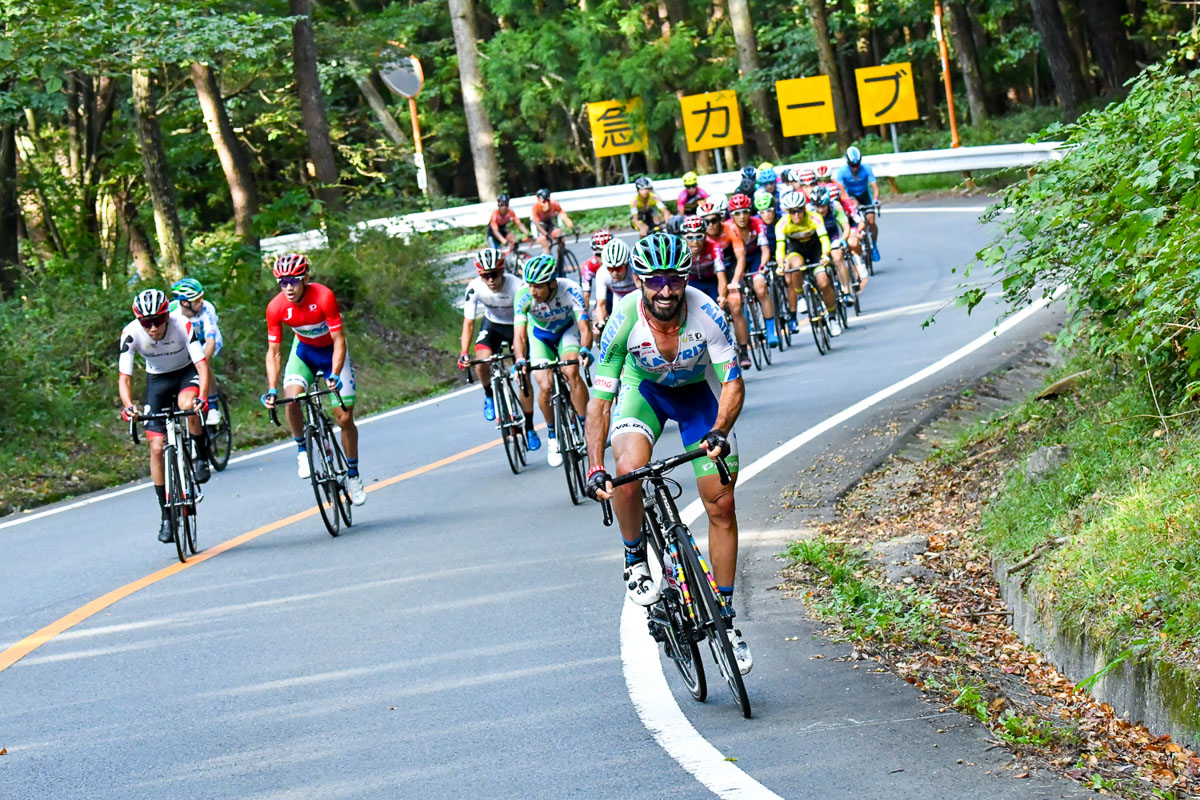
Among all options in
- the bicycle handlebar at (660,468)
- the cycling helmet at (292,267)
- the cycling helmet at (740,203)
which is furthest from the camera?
the cycling helmet at (740,203)

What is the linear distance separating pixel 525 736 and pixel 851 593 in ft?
8.12

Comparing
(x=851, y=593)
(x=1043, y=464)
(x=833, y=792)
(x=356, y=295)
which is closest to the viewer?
A: (x=833, y=792)

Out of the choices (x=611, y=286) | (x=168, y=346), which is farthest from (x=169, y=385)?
(x=611, y=286)

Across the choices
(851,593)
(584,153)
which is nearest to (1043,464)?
(851,593)

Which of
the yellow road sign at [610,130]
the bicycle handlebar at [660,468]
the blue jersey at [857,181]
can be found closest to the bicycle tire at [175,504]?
the bicycle handlebar at [660,468]

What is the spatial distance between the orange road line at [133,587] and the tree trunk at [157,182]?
1114cm

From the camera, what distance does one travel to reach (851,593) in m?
8.57

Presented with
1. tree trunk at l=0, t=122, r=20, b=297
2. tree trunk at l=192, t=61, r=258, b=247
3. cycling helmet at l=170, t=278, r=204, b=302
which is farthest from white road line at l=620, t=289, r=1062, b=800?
tree trunk at l=192, t=61, r=258, b=247

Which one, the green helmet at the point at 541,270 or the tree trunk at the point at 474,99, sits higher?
the tree trunk at the point at 474,99

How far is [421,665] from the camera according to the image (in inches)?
324

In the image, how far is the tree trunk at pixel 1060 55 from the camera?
107 feet

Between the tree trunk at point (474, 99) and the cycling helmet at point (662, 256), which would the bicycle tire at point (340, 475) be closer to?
the cycling helmet at point (662, 256)

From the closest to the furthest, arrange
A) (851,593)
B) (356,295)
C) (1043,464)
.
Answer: (851,593)
(1043,464)
(356,295)

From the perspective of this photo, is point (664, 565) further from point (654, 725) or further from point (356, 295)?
point (356, 295)
